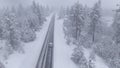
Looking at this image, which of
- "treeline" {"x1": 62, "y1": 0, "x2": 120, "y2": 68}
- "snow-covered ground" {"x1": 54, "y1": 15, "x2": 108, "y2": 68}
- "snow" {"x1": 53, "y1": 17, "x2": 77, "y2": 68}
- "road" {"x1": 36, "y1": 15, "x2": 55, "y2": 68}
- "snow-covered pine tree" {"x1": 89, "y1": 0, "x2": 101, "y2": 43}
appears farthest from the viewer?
"snow-covered pine tree" {"x1": 89, "y1": 0, "x2": 101, "y2": 43}

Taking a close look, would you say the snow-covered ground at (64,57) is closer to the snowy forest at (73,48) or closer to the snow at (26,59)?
the snowy forest at (73,48)

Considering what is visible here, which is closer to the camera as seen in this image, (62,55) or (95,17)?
(62,55)

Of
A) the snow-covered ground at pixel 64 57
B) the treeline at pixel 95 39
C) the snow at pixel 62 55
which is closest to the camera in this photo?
the treeline at pixel 95 39

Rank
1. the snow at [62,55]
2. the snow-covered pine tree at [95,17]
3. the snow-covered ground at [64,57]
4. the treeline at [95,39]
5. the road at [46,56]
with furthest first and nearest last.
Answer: the snow-covered pine tree at [95,17]
the snow at [62,55]
the road at [46,56]
the snow-covered ground at [64,57]
the treeline at [95,39]

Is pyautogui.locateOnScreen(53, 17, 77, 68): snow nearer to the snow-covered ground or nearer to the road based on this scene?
the snow-covered ground

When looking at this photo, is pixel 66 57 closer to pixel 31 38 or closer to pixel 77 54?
pixel 77 54

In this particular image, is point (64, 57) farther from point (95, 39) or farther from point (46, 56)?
point (95, 39)

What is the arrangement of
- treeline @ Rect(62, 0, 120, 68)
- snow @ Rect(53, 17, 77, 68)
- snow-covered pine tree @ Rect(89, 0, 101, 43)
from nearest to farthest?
treeline @ Rect(62, 0, 120, 68) < snow @ Rect(53, 17, 77, 68) < snow-covered pine tree @ Rect(89, 0, 101, 43)

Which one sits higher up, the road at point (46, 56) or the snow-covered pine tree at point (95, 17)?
the snow-covered pine tree at point (95, 17)

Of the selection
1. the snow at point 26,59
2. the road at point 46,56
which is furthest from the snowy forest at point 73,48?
the road at point 46,56

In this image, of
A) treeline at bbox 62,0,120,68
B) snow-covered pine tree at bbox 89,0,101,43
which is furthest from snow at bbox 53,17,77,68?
snow-covered pine tree at bbox 89,0,101,43

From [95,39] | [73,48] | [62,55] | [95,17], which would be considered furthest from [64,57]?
[95,39]
